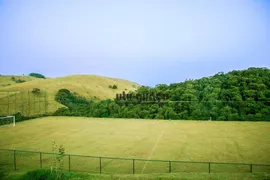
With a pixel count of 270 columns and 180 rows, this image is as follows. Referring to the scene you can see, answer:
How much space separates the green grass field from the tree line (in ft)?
10.6

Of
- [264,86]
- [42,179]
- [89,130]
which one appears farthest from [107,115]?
[42,179]

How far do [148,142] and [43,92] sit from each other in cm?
3367

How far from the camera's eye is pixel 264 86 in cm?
3641

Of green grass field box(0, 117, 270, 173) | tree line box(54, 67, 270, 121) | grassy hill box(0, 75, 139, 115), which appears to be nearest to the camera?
green grass field box(0, 117, 270, 173)

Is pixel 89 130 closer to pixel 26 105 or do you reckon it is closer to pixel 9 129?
pixel 9 129

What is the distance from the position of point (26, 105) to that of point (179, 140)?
28092 millimetres

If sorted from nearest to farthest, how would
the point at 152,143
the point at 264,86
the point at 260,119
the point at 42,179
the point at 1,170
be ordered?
the point at 42,179 < the point at 1,170 < the point at 152,143 < the point at 260,119 < the point at 264,86

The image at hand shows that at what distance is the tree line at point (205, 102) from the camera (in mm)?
32284

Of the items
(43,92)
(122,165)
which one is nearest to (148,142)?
(122,165)

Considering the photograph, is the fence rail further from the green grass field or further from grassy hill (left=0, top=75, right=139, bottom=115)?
grassy hill (left=0, top=75, right=139, bottom=115)

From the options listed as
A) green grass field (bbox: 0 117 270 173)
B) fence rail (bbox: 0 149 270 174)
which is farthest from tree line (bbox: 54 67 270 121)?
fence rail (bbox: 0 149 270 174)

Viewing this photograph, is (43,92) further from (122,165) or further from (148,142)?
(122,165)

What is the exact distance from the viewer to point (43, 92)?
48688 millimetres

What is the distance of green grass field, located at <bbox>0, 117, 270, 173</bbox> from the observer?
15.6 m
